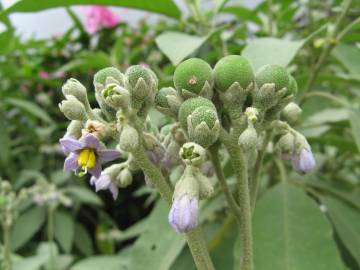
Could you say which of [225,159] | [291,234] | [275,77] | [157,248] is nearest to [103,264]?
[157,248]

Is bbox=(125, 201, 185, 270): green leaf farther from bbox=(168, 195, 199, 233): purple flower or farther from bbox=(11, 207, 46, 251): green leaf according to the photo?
bbox=(11, 207, 46, 251): green leaf

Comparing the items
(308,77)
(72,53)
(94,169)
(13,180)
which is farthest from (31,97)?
(94,169)

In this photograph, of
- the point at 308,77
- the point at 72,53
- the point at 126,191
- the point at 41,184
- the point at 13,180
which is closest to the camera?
the point at 308,77

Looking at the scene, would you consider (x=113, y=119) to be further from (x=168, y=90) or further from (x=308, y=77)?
(x=308, y=77)

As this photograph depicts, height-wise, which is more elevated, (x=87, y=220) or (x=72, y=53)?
(x=72, y=53)

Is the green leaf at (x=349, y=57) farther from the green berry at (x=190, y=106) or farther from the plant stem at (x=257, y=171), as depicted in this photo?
the green berry at (x=190, y=106)

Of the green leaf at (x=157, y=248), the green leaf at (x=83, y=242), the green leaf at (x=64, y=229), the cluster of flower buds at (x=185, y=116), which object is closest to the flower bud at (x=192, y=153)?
the cluster of flower buds at (x=185, y=116)

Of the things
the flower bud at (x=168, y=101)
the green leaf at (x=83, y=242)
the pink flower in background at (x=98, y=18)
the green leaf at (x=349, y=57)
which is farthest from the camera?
the pink flower in background at (x=98, y=18)
